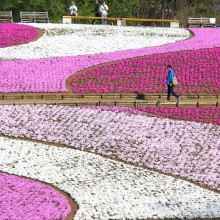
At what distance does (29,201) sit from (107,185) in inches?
153

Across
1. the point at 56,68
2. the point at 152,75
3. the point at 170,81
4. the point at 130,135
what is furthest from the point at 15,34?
the point at 130,135

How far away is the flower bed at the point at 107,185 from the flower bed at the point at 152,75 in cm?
1374

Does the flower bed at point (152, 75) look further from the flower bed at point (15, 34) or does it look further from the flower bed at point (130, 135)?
the flower bed at point (15, 34)

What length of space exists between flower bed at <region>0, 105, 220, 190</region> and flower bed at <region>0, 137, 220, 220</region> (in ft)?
3.48

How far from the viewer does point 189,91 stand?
49.3 metres

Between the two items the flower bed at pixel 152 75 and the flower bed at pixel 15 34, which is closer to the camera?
the flower bed at pixel 152 75

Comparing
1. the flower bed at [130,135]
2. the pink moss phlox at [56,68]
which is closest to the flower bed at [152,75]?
the pink moss phlox at [56,68]

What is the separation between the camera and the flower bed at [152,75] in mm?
49406

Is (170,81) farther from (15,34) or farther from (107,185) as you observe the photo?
(15,34)

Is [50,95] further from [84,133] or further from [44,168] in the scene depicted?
[44,168]

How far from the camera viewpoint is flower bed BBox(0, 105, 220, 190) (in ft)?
112

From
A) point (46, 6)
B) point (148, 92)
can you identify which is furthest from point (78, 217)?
point (46, 6)

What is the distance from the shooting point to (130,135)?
124 feet

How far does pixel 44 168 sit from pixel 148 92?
1712 cm
